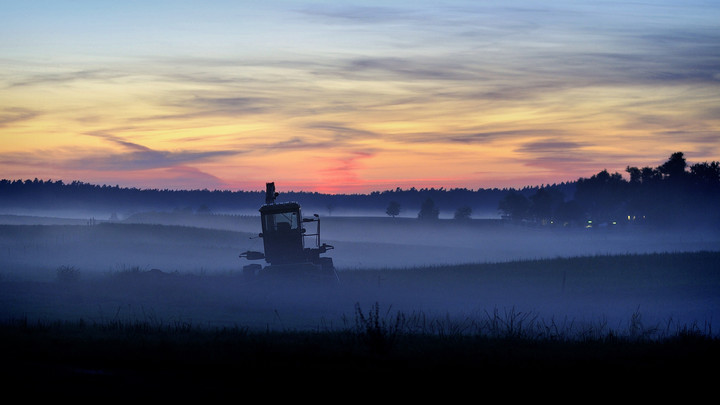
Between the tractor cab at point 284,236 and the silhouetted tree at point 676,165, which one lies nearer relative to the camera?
the tractor cab at point 284,236

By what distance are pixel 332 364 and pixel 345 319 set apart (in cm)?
933

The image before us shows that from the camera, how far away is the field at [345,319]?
12.6m

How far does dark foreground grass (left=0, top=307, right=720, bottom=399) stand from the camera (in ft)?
36.6

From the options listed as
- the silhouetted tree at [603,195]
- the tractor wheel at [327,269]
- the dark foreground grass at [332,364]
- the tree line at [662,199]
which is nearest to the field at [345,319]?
the dark foreground grass at [332,364]

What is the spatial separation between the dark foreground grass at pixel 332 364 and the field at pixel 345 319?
0.16 feet

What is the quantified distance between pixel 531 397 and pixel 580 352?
176 inches

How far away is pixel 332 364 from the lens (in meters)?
12.7

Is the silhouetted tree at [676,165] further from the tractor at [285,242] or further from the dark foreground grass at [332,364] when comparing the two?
the dark foreground grass at [332,364]

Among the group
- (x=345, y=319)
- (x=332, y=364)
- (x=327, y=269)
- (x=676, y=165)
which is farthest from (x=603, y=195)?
(x=332, y=364)

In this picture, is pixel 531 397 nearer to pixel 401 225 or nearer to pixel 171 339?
pixel 171 339

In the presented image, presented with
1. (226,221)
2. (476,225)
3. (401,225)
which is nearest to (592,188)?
(476,225)

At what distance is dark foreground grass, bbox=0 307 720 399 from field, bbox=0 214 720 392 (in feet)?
0.16

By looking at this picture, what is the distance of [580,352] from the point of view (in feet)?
48.3

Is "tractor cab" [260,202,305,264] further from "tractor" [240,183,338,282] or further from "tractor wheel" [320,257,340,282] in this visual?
"tractor wheel" [320,257,340,282]
